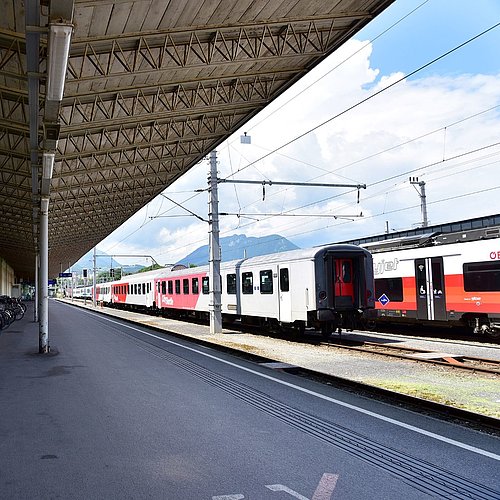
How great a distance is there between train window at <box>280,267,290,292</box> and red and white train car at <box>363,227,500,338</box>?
170 inches

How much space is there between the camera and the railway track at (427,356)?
11570mm

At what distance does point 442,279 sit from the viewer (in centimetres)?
1808

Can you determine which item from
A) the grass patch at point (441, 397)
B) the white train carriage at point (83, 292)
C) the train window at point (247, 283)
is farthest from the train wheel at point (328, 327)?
the white train carriage at point (83, 292)

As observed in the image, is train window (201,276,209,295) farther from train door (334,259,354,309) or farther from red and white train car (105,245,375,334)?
train door (334,259,354,309)

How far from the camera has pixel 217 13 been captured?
38.2ft

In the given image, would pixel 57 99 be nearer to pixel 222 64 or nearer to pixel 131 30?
pixel 131 30

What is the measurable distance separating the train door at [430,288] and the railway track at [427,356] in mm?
2879

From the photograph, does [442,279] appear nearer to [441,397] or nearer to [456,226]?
[456,226]

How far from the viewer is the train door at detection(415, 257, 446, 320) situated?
18.2m

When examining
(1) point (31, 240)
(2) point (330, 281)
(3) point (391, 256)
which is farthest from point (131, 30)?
(1) point (31, 240)

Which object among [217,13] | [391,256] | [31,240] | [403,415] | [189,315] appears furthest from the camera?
[31,240]

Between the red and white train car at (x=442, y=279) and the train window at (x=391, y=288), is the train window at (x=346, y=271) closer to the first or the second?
the red and white train car at (x=442, y=279)

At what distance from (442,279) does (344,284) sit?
3.26 meters

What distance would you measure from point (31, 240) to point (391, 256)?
33634mm
